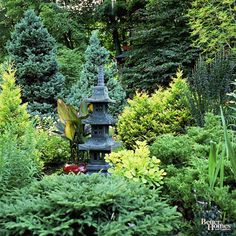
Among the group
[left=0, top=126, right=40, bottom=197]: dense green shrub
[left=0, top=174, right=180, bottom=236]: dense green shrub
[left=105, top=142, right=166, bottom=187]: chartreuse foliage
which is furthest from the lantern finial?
[left=0, top=174, right=180, bottom=236]: dense green shrub

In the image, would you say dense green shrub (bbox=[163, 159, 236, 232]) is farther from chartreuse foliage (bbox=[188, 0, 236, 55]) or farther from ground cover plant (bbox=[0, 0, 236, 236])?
chartreuse foliage (bbox=[188, 0, 236, 55])

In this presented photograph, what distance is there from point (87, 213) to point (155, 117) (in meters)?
4.15

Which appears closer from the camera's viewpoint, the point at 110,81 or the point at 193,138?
the point at 193,138

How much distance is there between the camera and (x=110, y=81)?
27.2ft

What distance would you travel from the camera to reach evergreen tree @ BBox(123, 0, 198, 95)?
11250 mm

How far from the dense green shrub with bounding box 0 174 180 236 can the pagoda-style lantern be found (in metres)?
2.10

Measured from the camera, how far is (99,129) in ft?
15.7

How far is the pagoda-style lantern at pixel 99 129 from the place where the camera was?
4676mm

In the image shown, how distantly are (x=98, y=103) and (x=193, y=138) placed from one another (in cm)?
131

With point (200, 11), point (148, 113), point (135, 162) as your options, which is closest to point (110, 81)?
point (148, 113)

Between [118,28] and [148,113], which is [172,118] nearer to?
[148,113]

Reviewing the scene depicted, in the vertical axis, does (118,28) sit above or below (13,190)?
above

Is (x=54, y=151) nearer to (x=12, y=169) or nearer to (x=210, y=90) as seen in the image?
(x=210, y=90)

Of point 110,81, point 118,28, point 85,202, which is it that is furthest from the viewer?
point 118,28
